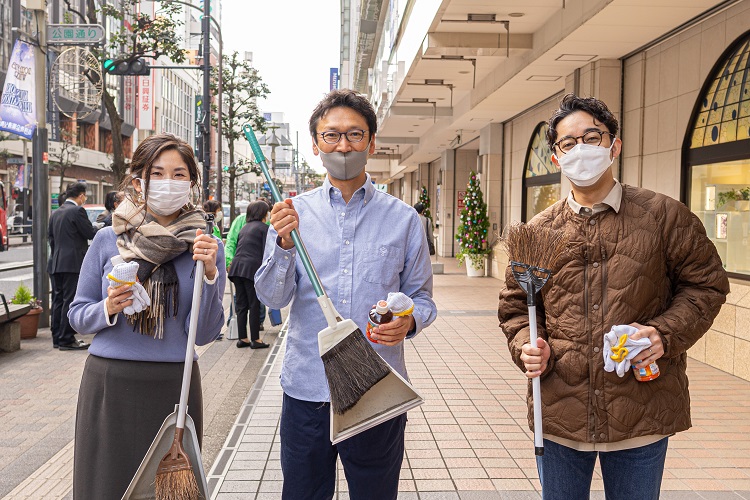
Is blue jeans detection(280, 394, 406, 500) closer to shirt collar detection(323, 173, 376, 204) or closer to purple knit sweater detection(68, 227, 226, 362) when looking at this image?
purple knit sweater detection(68, 227, 226, 362)

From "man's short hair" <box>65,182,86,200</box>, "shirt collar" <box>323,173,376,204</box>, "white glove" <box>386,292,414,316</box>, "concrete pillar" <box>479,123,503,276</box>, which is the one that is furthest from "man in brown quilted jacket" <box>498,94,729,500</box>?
"concrete pillar" <box>479,123,503,276</box>

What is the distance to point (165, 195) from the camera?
288 centimetres

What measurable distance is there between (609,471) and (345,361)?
0.94 m

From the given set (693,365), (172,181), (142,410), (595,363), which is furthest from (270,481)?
(693,365)

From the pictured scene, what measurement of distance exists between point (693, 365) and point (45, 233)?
26.5 feet

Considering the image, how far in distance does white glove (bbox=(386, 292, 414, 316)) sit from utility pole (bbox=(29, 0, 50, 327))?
8541 millimetres

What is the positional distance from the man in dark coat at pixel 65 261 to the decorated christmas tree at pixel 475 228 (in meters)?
11.4

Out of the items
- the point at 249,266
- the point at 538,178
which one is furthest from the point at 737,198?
the point at 538,178

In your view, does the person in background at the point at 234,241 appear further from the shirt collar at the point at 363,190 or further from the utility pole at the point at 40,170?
the shirt collar at the point at 363,190

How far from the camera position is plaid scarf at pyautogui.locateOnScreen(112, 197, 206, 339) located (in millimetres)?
2734

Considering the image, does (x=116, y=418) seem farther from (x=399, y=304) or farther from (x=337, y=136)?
(x=337, y=136)

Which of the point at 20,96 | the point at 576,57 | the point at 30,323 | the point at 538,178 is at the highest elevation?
the point at 576,57

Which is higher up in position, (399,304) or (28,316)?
(399,304)

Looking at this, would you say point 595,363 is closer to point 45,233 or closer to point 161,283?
point 161,283
